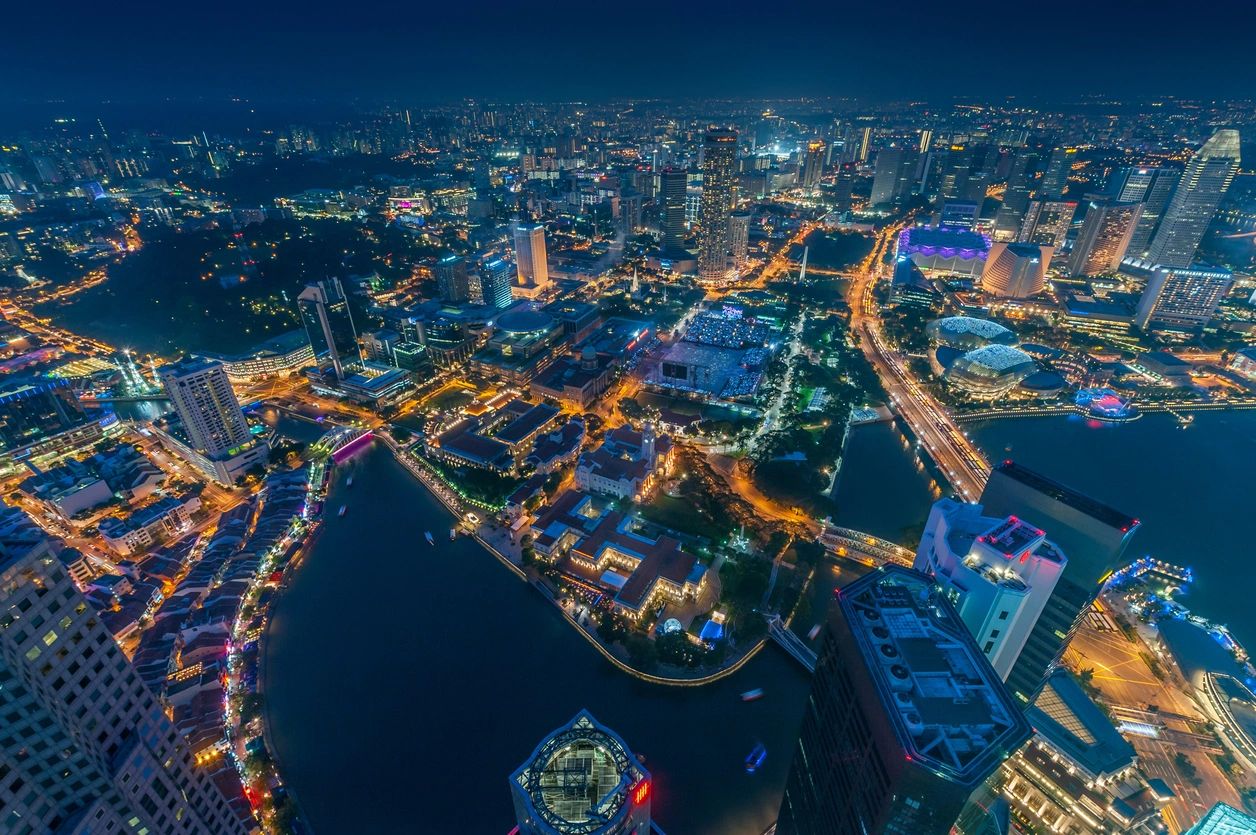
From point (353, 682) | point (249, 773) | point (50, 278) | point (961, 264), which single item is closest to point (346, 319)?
point (353, 682)

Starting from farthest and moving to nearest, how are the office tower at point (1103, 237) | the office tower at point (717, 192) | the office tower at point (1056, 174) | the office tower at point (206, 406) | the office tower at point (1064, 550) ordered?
the office tower at point (1056, 174), the office tower at point (717, 192), the office tower at point (1103, 237), the office tower at point (206, 406), the office tower at point (1064, 550)

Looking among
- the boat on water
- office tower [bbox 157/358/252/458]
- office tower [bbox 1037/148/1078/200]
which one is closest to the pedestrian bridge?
the boat on water

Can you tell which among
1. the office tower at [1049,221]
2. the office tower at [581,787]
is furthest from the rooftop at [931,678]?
the office tower at [1049,221]

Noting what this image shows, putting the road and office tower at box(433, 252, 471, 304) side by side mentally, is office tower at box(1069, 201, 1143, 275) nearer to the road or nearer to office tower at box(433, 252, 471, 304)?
the road

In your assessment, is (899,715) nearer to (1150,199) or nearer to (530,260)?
(530,260)

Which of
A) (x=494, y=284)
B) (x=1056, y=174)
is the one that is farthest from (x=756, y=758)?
(x=1056, y=174)

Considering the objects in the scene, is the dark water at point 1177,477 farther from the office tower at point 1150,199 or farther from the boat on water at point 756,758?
the office tower at point 1150,199

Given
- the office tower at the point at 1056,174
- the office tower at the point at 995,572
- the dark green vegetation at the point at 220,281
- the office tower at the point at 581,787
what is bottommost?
the dark green vegetation at the point at 220,281
